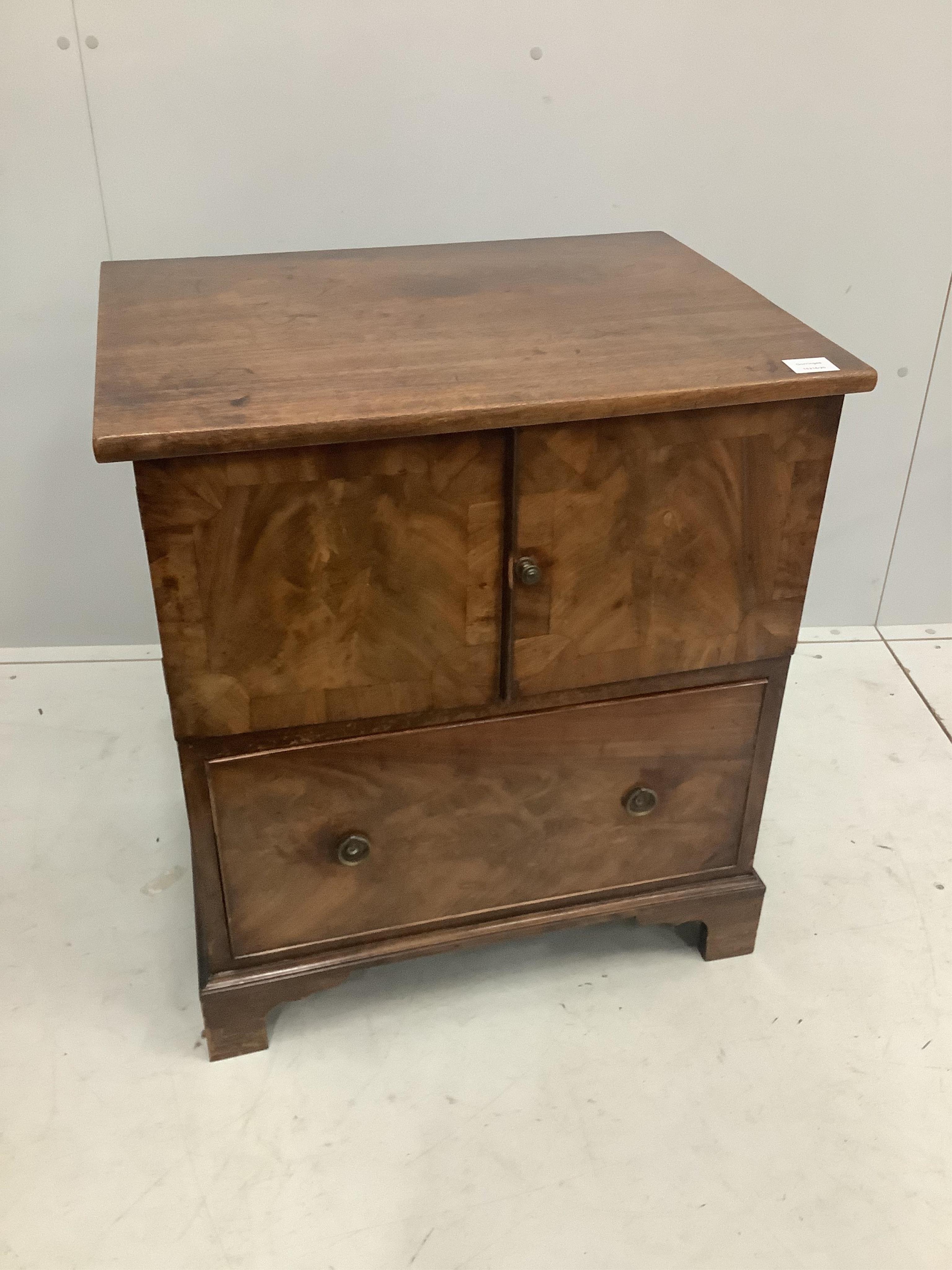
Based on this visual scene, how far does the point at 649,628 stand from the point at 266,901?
538 millimetres

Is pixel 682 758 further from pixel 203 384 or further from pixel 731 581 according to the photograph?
pixel 203 384

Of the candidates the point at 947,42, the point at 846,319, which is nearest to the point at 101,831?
the point at 846,319

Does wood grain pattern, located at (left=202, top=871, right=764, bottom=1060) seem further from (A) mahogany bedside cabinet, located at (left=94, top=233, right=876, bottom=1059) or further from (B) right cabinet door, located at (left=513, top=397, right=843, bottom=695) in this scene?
(B) right cabinet door, located at (left=513, top=397, right=843, bottom=695)

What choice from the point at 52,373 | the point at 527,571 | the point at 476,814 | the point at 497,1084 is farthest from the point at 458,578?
the point at 52,373

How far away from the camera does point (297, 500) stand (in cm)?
106

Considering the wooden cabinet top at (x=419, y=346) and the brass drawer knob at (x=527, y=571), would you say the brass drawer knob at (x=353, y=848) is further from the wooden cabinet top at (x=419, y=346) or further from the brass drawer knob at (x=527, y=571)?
the wooden cabinet top at (x=419, y=346)

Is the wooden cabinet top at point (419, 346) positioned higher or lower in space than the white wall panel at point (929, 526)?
higher

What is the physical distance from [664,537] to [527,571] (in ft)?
0.51

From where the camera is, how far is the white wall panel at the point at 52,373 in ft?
5.29

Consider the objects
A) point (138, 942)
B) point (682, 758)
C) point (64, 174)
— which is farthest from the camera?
point (64, 174)

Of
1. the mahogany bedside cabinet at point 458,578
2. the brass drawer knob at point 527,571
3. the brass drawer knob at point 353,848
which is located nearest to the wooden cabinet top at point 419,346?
the mahogany bedside cabinet at point 458,578

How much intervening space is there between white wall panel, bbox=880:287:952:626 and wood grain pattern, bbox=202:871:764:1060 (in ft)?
3.00

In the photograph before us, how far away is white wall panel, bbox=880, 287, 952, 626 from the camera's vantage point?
198 cm

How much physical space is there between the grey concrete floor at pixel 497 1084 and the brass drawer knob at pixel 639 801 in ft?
0.89
